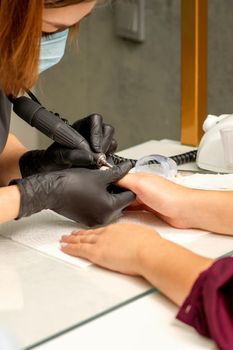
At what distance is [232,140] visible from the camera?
122cm

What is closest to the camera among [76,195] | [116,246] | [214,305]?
[214,305]

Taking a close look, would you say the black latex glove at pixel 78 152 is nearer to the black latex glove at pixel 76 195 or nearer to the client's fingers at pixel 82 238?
the black latex glove at pixel 76 195

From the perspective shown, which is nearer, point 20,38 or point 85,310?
point 85,310

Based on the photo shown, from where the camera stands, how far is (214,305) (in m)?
0.65

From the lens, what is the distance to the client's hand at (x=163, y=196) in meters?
0.95

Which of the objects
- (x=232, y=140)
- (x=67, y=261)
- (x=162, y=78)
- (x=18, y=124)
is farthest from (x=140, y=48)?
(x=67, y=261)

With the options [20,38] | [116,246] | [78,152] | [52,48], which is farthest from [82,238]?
[52,48]

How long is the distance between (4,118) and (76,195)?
278mm

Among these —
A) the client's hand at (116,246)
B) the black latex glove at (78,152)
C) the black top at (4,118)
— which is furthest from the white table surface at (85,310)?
the black top at (4,118)

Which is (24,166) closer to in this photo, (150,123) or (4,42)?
(4,42)

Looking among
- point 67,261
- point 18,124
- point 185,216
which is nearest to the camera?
point 67,261

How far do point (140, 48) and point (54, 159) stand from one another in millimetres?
1014

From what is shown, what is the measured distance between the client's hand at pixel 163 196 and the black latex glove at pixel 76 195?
2cm

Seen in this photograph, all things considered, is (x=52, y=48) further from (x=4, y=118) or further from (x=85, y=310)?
(x=85, y=310)
